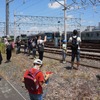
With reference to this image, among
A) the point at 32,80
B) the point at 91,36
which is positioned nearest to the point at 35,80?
the point at 32,80

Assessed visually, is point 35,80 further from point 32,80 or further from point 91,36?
point 91,36

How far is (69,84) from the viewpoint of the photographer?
10844 mm

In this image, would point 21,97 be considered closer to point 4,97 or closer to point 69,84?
point 4,97

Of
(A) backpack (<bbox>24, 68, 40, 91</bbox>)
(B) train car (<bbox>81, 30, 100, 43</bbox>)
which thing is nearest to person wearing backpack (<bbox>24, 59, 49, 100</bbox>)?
(A) backpack (<bbox>24, 68, 40, 91</bbox>)

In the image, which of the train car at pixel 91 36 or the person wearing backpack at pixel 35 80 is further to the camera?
the train car at pixel 91 36

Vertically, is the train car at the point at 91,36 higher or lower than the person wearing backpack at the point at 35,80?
higher

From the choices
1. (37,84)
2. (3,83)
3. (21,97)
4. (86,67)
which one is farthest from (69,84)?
(37,84)

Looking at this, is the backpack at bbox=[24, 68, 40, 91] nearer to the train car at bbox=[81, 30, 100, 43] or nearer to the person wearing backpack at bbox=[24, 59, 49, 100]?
the person wearing backpack at bbox=[24, 59, 49, 100]

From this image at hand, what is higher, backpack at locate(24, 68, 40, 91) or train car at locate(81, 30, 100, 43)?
train car at locate(81, 30, 100, 43)

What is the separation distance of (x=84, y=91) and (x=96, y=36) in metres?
39.8

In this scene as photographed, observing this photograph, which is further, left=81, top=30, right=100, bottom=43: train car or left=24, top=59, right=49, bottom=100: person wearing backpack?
left=81, top=30, right=100, bottom=43: train car

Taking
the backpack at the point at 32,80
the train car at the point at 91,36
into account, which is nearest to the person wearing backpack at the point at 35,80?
the backpack at the point at 32,80

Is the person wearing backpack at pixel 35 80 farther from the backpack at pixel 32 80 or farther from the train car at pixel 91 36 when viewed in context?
the train car at pixel 91 36

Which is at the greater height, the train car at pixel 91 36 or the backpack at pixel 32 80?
the train car at pixel 91 36
